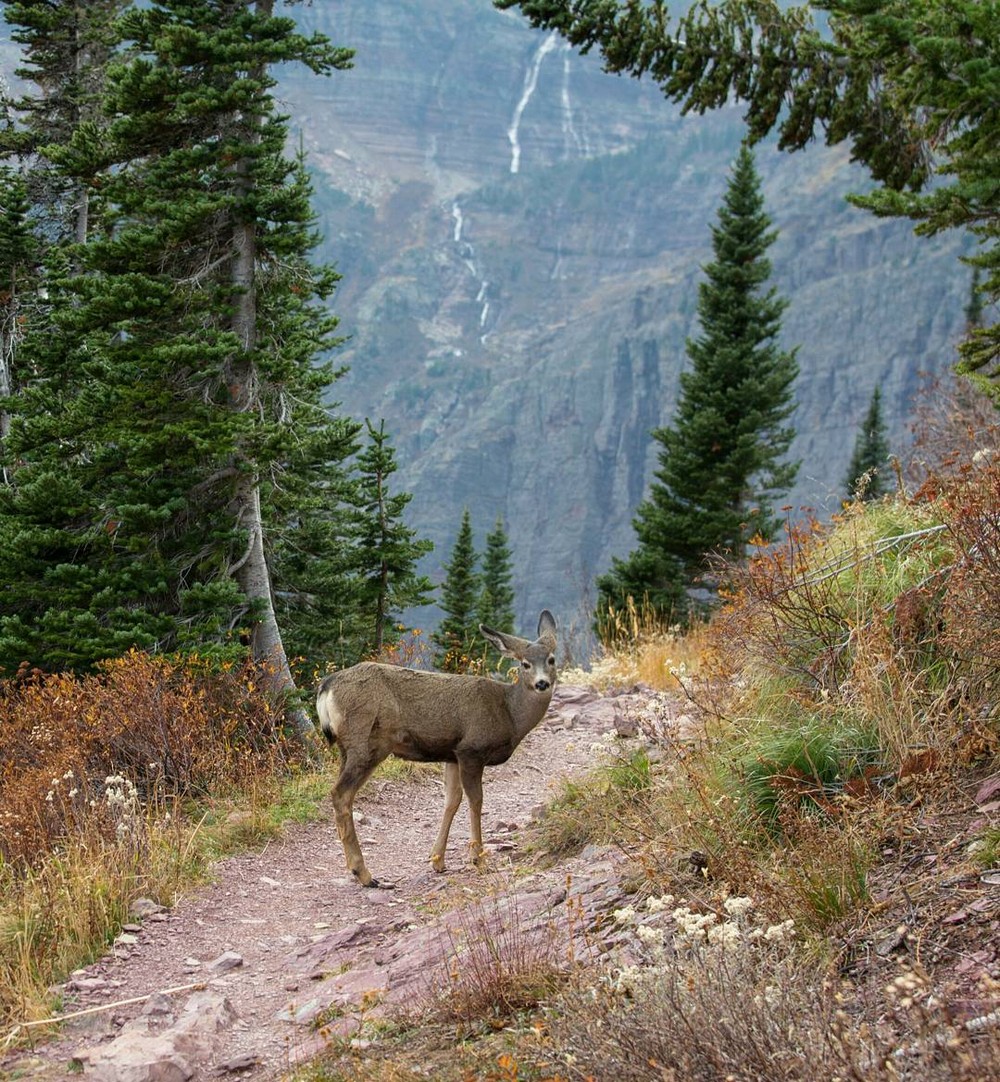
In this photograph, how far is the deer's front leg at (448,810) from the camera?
7.81 m

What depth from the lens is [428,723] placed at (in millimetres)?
7863

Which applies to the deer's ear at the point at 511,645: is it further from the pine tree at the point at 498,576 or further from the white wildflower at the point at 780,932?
the pine tree at the point at 498,576

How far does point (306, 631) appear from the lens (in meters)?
20.6

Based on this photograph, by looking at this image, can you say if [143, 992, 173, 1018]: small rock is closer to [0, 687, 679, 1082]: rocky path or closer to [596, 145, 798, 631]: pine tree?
[0, 687, 679, 1082]: rocky path

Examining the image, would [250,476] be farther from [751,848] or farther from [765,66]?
[751,848]

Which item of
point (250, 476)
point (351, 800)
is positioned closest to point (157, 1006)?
point (351, 800)

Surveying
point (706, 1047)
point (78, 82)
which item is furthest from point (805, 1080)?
point (78, 82)

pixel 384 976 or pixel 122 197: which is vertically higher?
pixel 122 197

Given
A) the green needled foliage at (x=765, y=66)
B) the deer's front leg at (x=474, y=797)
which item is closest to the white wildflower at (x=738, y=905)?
the deer's front leg at (x=474, y=797)

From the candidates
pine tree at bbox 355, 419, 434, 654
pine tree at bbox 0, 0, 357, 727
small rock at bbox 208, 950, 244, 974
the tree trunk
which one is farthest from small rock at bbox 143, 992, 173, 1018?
pine tree at bbox 355, 419, 434, 654

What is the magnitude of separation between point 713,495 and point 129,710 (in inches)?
859

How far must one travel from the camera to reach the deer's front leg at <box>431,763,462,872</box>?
308 inches

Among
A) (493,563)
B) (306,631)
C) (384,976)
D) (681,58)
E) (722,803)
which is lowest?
(493,563)

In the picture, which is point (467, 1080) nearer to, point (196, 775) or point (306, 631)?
point (196, 775)
